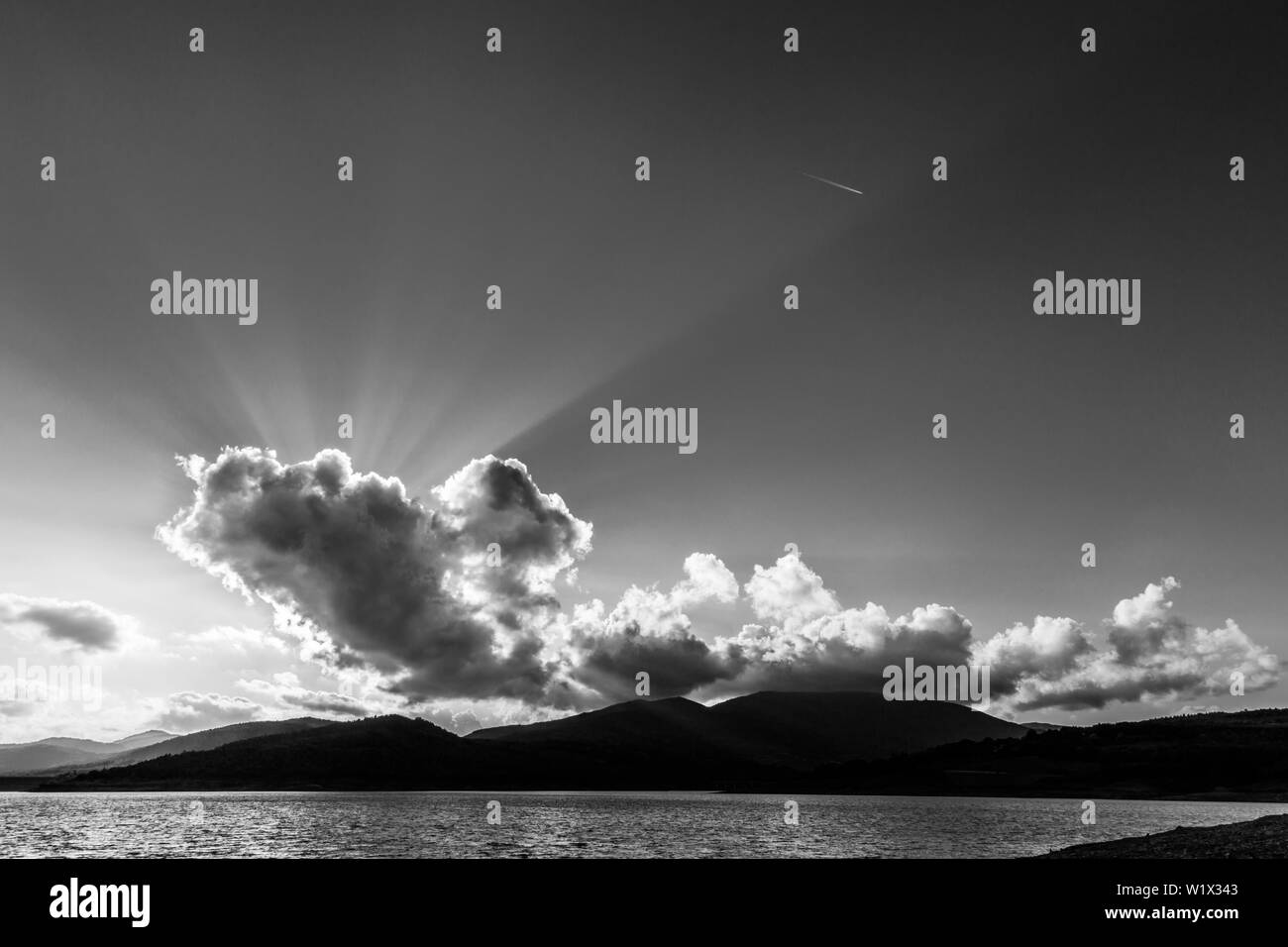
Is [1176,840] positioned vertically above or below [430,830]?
above

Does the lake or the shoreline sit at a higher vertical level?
the shoreline

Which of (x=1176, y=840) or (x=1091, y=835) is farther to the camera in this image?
(x=1091, y=835)

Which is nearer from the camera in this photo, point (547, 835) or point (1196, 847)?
point (1196, 847)

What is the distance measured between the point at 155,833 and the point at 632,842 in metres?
80.0

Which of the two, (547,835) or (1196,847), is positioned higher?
(1196,847)

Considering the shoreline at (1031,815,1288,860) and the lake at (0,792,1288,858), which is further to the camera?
the lake at (0,792,1288,858)

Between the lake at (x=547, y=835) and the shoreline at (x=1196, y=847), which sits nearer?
the shoreline at (x=1196, y=847)

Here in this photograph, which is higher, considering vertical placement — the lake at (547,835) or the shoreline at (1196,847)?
the shoreline at (1196,847)
